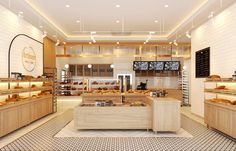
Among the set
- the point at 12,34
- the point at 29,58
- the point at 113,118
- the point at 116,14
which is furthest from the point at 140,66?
the point at 12,34

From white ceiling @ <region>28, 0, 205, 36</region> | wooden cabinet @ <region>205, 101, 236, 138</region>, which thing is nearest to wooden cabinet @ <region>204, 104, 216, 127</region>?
wooden cabinet @ <region>205, 101, 236, 138</region>

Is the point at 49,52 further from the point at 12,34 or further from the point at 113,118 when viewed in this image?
the point at 113,118

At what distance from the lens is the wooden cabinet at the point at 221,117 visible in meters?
5.80

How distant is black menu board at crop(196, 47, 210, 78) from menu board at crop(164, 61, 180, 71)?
4784mm

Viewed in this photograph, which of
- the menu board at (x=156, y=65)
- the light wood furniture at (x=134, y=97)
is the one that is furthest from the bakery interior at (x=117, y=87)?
the menu board at (x=156, y=65)

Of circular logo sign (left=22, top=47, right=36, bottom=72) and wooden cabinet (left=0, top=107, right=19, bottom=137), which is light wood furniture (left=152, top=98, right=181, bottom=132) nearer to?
wooden cabinet (left=0, top=107, right=19, bottom=137)

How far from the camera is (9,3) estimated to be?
6672 mm

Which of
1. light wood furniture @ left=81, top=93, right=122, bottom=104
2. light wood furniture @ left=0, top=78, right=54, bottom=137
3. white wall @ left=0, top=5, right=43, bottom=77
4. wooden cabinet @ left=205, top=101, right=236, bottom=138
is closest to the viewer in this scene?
wooden cabinet @ left=205, top=101, right=236, bottom=138

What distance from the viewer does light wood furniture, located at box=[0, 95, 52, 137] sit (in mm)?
6185

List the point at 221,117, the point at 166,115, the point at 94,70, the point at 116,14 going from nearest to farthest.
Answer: the point at 221,117, the point at 166,115, the point at 116,14, the point at 94,70

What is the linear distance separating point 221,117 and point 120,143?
294cm

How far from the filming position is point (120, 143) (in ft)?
18.6

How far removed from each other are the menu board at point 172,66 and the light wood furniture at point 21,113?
25.5 feet

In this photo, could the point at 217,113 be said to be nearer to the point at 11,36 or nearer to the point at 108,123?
the point at 108,123
